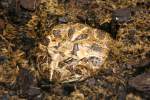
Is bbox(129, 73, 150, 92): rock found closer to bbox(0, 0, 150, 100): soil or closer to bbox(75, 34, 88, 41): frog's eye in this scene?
bbox(0, 0, 150, 100): soil

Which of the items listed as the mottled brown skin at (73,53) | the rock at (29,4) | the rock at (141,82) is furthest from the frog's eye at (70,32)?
the rock at (141,82)

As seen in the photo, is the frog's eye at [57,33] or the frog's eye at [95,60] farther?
the frog's eye at [57,33]

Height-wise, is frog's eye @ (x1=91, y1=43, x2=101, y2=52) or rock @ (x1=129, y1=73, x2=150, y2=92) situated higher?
frog's eye @ (x1=91, y1=43, x2=101, y2=52)

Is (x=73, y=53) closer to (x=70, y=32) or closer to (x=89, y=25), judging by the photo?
(x=70, y=32)

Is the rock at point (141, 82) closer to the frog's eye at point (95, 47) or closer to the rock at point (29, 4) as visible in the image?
the frog's eye at point (95, 47)

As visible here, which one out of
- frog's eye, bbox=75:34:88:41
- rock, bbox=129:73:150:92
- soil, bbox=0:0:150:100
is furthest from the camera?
frog's eye, bbox=75:34:88:41

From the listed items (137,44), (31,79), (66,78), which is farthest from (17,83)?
(137,44)

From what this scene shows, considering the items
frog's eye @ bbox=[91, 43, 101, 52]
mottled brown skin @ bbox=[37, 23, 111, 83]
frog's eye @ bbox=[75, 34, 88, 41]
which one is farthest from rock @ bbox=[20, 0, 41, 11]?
frog's eye @ bbox=[91, 43, 101, 52]

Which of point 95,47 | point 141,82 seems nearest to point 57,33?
point 95,47
